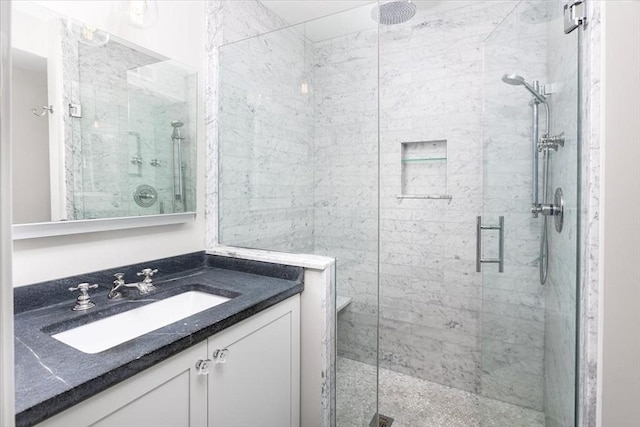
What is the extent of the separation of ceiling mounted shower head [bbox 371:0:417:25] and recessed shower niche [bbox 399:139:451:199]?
79cm

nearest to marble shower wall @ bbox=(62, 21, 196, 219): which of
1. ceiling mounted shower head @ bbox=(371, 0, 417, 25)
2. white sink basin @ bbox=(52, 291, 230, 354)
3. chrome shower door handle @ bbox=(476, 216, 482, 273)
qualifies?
white sink basin @ bbox=(52, 291, 230, 354)

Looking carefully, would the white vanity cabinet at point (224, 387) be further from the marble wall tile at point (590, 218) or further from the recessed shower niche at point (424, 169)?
the recessed shower niche at point (424, 169)

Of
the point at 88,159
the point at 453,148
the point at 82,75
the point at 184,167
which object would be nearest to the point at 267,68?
the point at 184,167

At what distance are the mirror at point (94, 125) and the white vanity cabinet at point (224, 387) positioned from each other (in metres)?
0.71

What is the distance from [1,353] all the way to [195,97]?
1.62 meters

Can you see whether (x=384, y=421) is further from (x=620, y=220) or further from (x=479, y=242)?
(x=620, y=220)

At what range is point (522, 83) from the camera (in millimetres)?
1523

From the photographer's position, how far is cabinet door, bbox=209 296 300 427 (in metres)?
1.15

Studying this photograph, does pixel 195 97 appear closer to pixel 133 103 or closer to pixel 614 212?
pixel 133 103

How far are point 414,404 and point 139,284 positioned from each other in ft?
5.76

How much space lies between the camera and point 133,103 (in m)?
1.45

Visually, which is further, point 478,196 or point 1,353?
point 478,196

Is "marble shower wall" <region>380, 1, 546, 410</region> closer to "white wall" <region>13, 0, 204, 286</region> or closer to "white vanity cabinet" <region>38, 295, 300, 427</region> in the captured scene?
"white vanity cabinet" <region>38, 295, 300, 427</region>

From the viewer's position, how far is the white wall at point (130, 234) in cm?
119
